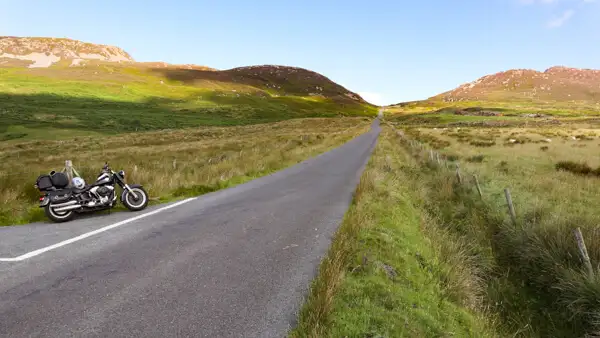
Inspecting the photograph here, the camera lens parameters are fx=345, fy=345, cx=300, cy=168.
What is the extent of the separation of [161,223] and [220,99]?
119 meters

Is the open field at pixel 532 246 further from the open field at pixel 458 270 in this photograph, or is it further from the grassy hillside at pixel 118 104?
the grassy hillside at pixel 118 104

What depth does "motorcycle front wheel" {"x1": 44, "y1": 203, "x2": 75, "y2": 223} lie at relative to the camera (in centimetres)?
777

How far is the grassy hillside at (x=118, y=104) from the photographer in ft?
207

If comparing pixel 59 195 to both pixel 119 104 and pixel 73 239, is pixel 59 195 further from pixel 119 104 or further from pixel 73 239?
pixel 119 104

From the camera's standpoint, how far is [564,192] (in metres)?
12.2

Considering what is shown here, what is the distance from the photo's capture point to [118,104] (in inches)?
3740

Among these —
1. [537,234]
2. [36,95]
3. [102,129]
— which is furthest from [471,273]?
[36,95]

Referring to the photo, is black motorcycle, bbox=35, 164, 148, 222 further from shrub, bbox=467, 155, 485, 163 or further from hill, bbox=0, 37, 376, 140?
hill, bbox=0, 37, 376, 140

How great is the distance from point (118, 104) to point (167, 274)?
104m

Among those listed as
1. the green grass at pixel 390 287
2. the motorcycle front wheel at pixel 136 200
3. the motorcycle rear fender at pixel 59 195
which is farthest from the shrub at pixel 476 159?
the motorcycle rear fender at pixel 59 195

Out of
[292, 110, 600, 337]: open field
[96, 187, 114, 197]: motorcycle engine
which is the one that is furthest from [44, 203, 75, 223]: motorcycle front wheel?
[292, 110, 600, 337]: open field

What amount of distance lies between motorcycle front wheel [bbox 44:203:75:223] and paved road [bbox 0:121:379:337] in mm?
221

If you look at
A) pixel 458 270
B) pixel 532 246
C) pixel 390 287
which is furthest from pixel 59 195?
pixel 532 246

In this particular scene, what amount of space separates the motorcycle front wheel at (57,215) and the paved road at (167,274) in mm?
221
